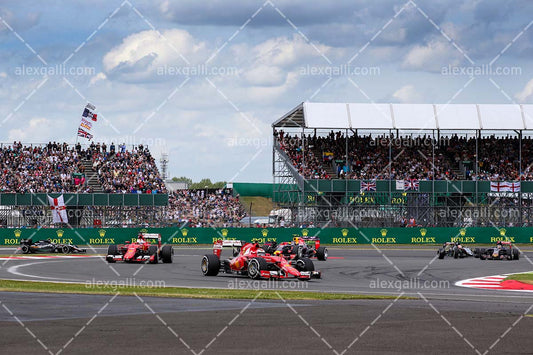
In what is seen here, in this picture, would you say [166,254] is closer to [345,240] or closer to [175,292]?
[175,292]

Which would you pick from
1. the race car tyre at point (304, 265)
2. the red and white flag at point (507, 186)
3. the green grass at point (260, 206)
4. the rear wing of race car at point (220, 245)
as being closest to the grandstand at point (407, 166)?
the red and white flag at point (507, 186)

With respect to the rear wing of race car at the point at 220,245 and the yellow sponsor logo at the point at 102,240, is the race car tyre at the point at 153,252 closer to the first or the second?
the rear wing of race car at the point at 220,245

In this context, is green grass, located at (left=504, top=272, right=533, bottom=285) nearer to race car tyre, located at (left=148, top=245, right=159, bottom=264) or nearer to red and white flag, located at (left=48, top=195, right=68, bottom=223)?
race car tyre, located at (left=148, top=245, right=159, bottom=264)

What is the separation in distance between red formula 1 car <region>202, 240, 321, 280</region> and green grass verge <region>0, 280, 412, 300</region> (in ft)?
12.3

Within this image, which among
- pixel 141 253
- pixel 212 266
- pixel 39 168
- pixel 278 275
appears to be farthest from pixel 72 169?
pixel 278 275

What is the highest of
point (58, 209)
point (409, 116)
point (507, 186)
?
point (409, 116)

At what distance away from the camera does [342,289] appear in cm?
2298

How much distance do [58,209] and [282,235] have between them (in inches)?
565

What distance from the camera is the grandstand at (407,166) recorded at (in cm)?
5856

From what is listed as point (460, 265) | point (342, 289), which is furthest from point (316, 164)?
point (342, 289)

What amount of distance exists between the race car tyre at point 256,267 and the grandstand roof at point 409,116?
35701mm

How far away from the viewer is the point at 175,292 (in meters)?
21.3

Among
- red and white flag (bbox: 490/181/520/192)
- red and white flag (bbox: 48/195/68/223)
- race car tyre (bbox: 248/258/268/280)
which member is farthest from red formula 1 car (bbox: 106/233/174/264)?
red and white flag (bbox: 490/181/520/192)

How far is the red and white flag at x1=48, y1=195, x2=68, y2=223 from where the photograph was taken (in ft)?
173
